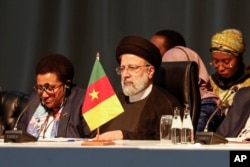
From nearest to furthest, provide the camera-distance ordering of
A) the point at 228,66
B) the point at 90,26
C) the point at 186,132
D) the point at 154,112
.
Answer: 1. the point at 186,132
2. the point at 154,112
3. the point at 228,66
4. the point at 90,26

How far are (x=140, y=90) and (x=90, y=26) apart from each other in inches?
84.8

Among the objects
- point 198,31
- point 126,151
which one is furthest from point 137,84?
point 198,31

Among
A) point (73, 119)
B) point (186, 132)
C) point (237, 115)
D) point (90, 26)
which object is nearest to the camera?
point (186, 132)

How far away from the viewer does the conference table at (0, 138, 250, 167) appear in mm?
2535

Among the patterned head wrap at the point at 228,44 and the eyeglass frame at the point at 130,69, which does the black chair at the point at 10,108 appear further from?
the patterned head wrap at the point at 228,44

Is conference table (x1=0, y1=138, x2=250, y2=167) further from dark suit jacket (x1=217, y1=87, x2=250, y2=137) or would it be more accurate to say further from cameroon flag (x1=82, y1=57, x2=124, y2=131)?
dark suit jacket (x1=217, y1=87, x2=250, y2=137)

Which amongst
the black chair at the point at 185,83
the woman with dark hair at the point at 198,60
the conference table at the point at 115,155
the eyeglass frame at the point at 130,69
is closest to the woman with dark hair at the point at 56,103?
the eyeglass frame at the point at 130,69

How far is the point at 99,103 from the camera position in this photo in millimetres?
3158

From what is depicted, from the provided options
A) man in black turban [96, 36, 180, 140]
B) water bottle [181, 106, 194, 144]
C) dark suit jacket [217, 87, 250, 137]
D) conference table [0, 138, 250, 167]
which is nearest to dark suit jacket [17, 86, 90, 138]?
man in black turban [96, 36, 180, 140]

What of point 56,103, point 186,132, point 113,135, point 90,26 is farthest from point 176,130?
point 90,26

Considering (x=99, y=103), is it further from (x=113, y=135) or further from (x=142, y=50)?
(x=142, y=50)

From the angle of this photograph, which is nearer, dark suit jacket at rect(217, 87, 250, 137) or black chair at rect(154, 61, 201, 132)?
dark suit jacket at rect(217, 87, 250, 137)

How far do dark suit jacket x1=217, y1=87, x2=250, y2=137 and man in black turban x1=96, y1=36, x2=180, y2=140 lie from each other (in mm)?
281

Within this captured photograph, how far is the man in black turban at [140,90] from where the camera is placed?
3.96 meters
